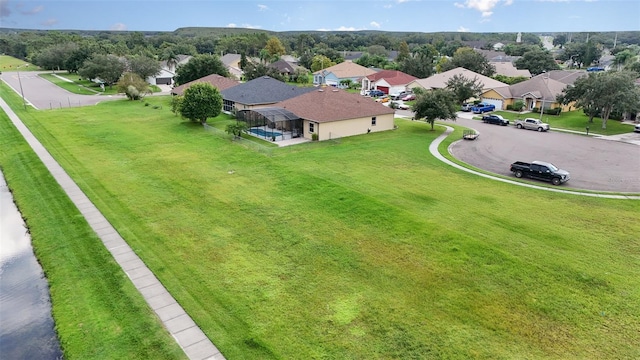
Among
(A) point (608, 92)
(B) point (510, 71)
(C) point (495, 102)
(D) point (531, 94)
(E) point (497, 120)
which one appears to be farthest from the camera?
(B) point (510, 71)

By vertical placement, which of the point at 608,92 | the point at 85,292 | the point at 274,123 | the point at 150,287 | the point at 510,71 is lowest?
the point at 85,292

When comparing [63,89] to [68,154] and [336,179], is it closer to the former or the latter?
[68,154]

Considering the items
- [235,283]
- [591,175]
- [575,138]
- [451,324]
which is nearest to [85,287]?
[235,283]

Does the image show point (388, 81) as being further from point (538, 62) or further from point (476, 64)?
point (538, 62)

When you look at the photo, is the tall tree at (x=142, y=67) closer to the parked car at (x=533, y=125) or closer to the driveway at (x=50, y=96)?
the driveway at (x=50, y=96)

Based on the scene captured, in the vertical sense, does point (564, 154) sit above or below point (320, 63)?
below

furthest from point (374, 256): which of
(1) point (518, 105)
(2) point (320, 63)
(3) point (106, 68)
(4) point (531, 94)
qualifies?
(2) point (320, 63)

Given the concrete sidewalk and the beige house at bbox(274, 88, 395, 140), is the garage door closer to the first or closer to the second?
the beige house at bbox(274, 88, 395, 140)
